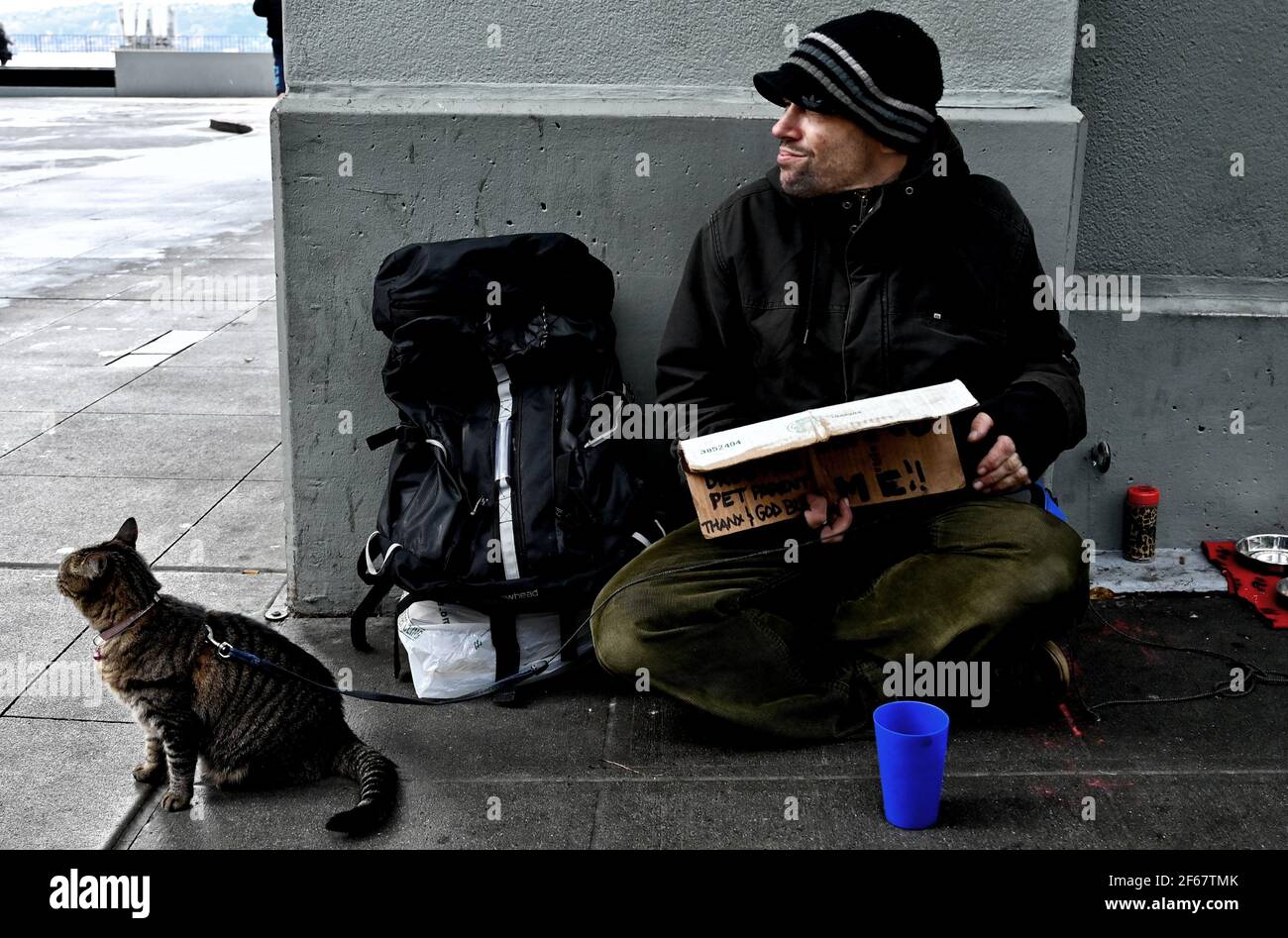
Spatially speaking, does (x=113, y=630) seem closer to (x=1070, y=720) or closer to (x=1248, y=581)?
(x=1070, y=720)

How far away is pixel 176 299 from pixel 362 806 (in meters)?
6.54

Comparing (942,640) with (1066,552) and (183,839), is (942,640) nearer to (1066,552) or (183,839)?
(1066,552)

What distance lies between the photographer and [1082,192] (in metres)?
4.22

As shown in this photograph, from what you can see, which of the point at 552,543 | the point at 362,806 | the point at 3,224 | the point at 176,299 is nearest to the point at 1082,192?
the point at 552,543

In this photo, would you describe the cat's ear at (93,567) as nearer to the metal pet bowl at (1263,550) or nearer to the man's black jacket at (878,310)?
the man's black jacket at (878,310)

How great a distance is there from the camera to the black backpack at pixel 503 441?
3.49m

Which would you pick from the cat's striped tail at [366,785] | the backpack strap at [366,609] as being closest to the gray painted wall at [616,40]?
the backpack strap at [366,609]

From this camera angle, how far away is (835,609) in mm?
3445

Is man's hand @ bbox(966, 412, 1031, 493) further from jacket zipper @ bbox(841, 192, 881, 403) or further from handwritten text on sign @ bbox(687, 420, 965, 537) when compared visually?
jacket zipper @ bbox(841, 192, 881, 403)

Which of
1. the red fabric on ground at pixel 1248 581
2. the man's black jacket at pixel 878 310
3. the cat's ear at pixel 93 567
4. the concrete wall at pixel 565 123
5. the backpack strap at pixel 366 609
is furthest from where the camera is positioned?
the red fabric on ground at pixel 1248 581

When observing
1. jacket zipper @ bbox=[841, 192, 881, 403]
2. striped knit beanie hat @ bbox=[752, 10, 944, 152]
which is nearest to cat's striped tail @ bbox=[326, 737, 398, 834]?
jacket zipper @ bbox=[841, 192, 881, 403]

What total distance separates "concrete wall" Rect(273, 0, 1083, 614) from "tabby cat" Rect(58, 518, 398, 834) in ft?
3.59

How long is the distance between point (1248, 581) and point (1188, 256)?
1.07 m

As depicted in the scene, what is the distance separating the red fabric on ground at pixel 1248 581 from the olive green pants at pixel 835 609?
41.0 inches
